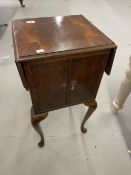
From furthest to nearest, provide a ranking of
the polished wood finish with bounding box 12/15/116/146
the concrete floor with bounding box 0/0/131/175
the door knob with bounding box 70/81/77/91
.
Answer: the concrete floor with bounding box 0/0/131/175 → the door knob with bounding box 70/81/77/91 → the polished wood finish with bounding box 12/15/116/146

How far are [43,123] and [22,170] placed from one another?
417mm

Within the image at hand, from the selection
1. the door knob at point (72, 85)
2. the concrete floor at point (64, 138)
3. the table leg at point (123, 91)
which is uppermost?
the door knob at point (72, 85)

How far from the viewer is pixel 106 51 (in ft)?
2.75

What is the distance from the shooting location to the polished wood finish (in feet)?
2.55

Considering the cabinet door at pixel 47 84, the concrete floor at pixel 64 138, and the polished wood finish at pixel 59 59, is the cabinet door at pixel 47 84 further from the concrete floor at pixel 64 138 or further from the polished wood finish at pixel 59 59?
the concrete floor at pixel 64 138

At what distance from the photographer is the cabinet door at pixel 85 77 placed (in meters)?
0.86

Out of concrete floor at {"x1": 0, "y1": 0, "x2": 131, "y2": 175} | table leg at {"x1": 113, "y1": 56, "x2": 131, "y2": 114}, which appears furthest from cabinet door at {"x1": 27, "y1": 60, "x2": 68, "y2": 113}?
table leg at {"x1": 113, "y1": 56, "x2": 131, "y2": 114}

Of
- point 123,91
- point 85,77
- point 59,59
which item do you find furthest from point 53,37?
point 123,91

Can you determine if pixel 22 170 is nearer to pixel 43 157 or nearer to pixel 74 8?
pixel 43 157

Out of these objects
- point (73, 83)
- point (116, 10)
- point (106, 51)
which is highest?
point (106, 51)

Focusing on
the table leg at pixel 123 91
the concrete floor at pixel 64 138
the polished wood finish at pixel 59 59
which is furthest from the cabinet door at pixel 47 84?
the table leg at pixel 123 91

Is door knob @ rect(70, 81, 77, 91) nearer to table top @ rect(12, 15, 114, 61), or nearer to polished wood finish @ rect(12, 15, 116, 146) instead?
polished wood finish @ rect(12, 15, 116, 146)

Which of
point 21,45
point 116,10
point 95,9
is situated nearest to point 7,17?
point 95,9

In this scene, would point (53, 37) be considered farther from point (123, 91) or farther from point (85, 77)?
point (123, 91)
